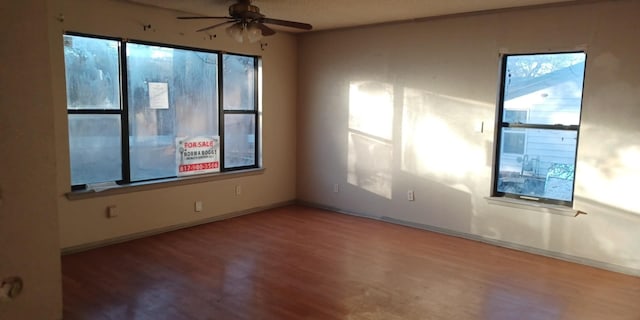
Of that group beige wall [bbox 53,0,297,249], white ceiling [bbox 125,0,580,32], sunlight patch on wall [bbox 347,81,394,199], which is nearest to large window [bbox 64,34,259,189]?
beige wall [bbox 53,0,297,249]

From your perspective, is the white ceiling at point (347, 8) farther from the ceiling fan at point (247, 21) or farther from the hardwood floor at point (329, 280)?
the hardwood floor at point (329, 280)

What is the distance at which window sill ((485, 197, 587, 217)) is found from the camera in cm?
433

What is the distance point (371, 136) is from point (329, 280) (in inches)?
98.1

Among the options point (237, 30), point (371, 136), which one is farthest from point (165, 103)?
point (371, 136)

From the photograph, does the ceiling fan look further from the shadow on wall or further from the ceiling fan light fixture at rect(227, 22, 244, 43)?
the shadow on wall

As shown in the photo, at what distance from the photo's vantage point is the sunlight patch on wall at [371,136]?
5629 mm

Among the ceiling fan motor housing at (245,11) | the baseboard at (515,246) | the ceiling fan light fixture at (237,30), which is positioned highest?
the ceiling fan motor housing at (245,11)

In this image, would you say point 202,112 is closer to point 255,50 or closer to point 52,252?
point 255,50

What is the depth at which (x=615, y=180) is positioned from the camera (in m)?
4.09

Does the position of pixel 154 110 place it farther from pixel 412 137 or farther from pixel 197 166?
pixel 412 137

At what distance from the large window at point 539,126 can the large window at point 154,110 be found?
316cm

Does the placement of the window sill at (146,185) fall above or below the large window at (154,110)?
below

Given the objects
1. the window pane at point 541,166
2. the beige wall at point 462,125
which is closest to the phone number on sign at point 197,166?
the beige wall at point 462,125

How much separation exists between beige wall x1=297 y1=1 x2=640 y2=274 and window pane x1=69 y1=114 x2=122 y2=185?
8.84 ft
